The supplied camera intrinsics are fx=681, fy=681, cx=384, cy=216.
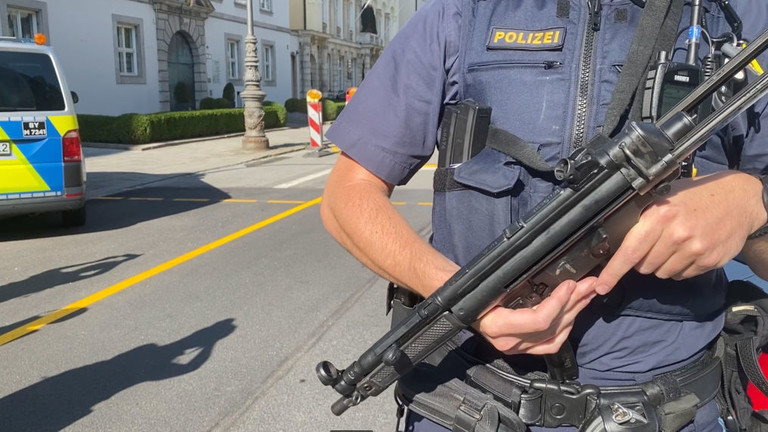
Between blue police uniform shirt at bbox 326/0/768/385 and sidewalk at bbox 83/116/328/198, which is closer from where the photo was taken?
blue police uniform shirt at bbox 326/0/768/385

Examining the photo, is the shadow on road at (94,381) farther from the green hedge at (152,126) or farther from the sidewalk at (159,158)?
the green hedge at (152,126)

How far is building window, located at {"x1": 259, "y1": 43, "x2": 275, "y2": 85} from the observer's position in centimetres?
2975

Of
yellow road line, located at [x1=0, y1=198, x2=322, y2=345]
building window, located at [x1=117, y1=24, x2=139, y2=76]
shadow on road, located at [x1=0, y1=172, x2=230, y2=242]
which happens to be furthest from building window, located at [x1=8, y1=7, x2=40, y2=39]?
yellow road line, located at [x1=0, y1=198, x2=322, y2=345]

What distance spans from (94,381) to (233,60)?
25.3m

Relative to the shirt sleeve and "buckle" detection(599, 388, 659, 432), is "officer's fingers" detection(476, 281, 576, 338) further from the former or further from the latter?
the shirt sleeve

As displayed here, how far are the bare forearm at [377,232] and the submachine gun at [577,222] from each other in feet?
0.23

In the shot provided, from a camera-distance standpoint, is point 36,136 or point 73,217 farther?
point 73,217

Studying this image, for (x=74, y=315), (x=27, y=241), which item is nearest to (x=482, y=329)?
(x=74, y=315)

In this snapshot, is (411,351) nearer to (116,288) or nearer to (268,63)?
(116,288)

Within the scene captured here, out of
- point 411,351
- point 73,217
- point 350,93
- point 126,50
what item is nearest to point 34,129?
point 73,217

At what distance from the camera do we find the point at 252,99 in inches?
618

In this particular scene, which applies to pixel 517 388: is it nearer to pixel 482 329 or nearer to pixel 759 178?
pixel 482 329

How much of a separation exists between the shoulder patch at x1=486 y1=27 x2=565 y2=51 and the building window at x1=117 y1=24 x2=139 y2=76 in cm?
2115

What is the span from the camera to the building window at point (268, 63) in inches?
1171
